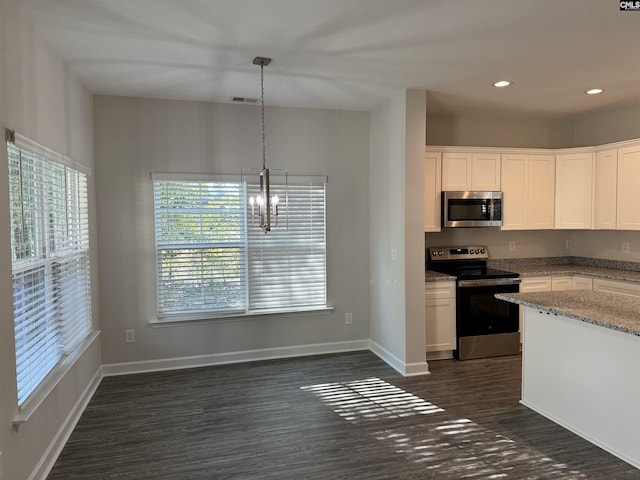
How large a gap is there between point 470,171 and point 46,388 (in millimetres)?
4354

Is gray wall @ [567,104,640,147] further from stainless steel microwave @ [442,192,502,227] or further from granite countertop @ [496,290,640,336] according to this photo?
granite countertop @ [496,290,640,336]

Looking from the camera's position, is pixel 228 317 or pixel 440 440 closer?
pixel 440 440

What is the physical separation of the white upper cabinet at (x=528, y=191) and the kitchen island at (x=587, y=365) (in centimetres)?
173

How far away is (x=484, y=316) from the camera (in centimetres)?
466

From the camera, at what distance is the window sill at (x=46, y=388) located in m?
2.26

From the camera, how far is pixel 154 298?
14.3ft

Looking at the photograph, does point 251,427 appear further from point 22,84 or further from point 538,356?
point 22,84

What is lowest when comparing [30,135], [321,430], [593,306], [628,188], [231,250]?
[321,430]

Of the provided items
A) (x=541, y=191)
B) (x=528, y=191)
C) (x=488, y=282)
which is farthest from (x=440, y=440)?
(x=541, y=191)

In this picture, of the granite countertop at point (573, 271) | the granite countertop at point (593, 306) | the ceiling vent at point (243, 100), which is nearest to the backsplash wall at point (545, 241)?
the granite countertop at point (573, 271)

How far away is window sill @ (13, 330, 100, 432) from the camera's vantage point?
7.41 feet

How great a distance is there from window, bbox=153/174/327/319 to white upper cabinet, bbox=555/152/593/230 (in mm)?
2849

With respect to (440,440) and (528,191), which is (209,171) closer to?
(440,440)

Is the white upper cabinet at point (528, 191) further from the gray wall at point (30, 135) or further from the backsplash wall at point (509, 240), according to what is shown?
the gray wall at point (30, 135)
